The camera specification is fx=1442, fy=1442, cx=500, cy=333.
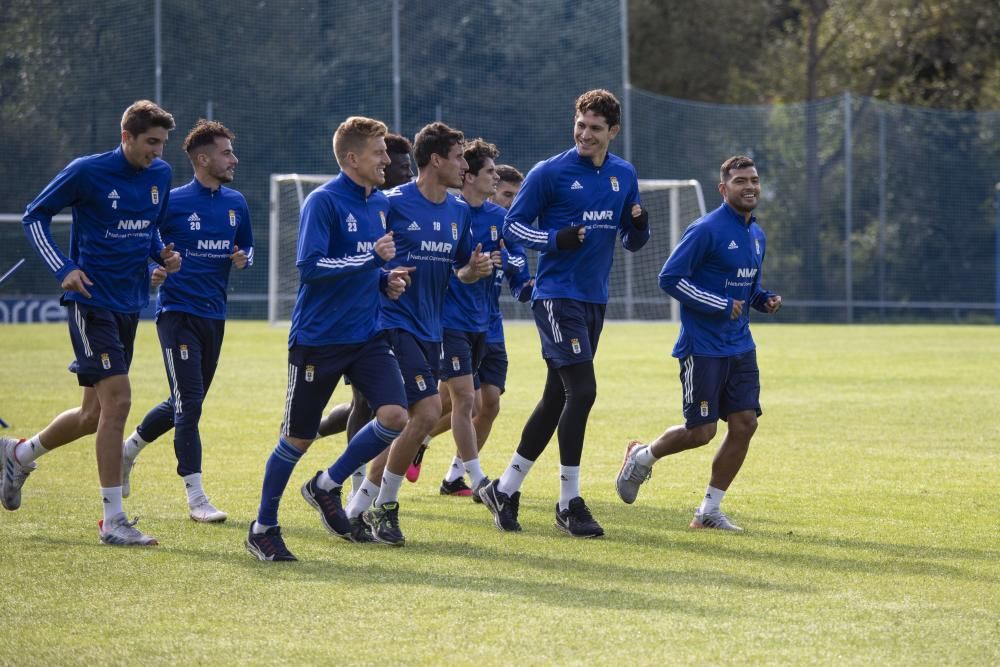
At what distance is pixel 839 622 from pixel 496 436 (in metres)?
7.10

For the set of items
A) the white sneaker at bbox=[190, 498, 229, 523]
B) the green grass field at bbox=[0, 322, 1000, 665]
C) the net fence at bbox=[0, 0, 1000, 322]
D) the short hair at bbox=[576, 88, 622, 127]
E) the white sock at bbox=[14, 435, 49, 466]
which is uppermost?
the net fence at bbox=[0, 0, 1000, 322]

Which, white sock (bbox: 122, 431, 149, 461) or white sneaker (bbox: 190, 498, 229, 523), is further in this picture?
white sock (bbox: 122, 431, 149, 461)

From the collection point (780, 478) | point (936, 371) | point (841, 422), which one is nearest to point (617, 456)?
point (780, 478)

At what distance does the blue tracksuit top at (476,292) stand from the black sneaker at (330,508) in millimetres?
1742

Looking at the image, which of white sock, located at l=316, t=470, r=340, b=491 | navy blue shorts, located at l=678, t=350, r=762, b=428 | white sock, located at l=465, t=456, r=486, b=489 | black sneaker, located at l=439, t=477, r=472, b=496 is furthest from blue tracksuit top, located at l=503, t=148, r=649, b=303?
black sneaker, located at l=439, t=477, r=472, b=496

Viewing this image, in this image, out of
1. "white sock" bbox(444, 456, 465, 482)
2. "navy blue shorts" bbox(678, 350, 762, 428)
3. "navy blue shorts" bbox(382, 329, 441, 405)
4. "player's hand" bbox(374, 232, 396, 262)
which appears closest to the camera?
"player's hand" bbox(374, 232, 396, 262)

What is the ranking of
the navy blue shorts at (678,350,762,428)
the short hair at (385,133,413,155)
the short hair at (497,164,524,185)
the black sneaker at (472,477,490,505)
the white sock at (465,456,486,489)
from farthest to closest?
the short hair at (497,164,524,185) < the short hair at (385,133,413,155) < the white sock at (465,456,486,489) < the black sneaker at (472,477,490,505) < the navy blue shorts at (678,350,762,428)

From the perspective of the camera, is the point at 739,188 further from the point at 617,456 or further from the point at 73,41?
the point at 73,41

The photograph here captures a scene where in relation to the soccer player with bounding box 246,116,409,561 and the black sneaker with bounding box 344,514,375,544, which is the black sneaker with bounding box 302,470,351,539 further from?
the soccer player with bounding box 246,116,409,561

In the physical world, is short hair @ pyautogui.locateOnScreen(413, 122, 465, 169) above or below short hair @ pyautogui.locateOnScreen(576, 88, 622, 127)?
below

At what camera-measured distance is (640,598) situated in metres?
5.86

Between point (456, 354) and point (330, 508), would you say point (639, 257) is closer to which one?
point (456, 354)

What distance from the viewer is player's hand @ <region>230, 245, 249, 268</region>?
8.39 metres

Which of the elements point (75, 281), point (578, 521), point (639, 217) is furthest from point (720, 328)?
point (75, 281)
